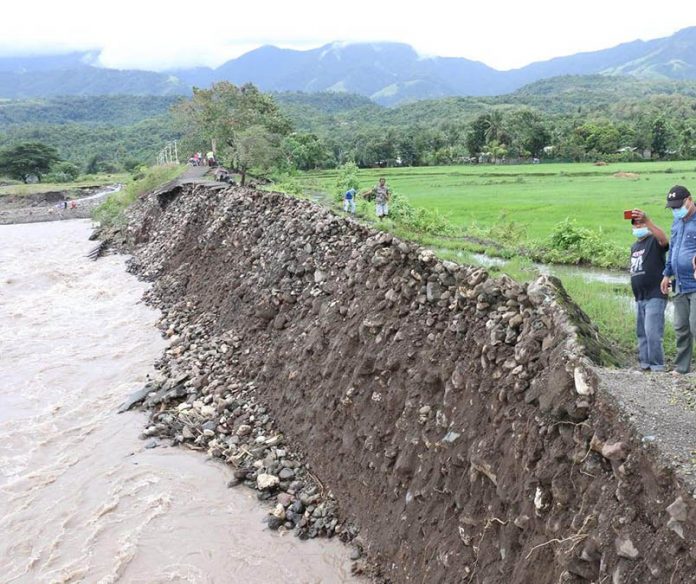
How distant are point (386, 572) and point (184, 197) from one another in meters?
24.1

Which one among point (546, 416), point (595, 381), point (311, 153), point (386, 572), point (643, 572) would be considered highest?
point (311, 153)

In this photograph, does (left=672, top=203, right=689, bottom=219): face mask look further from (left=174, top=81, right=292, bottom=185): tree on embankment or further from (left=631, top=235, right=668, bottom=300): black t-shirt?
(left=174, top=81, right=292, bottom=185): tree on embankment

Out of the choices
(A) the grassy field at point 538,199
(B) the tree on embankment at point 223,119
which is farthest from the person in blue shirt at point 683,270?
(B) the tree on embankment at point 223,119

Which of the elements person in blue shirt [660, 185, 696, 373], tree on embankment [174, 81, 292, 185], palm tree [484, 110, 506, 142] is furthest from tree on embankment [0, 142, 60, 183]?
person in blue shirt [660, 185, 696, 373]

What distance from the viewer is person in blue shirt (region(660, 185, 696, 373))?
20.9 feet

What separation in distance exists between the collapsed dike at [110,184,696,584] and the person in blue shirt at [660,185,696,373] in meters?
1.15

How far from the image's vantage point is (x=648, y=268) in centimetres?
691

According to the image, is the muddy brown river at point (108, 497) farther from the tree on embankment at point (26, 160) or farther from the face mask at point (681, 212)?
the tree on embankment at point (26, 160)

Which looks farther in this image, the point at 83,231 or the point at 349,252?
the point at 83,231

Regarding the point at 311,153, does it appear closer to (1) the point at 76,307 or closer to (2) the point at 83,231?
(2) the point at 83,231


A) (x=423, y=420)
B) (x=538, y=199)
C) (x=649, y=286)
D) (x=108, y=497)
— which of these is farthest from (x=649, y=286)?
(x=538, y=199)

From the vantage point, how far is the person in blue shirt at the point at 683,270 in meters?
6.37

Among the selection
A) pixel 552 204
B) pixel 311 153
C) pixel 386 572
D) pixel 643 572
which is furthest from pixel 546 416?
pixel 311 153

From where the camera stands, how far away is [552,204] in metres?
25.5
